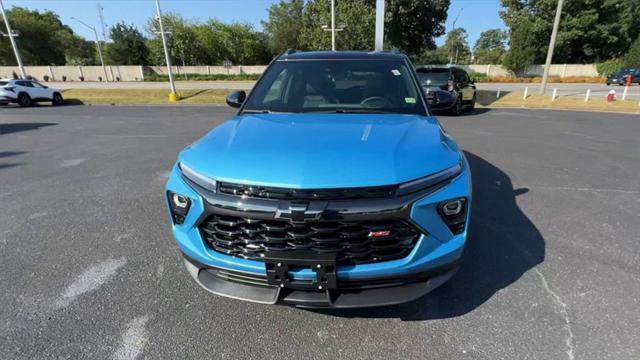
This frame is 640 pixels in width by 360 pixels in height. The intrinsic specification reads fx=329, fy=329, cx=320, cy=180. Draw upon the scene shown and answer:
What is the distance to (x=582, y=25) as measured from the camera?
37.3 meters

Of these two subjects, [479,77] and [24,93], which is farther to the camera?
[479,77]

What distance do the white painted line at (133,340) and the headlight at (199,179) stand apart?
1.09 m

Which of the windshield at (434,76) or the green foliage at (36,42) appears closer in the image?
the windshield at (434,76)

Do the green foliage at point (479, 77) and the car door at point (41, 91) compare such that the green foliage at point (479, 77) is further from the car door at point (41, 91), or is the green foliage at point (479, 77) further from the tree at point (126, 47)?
the tree at point (126, 47)

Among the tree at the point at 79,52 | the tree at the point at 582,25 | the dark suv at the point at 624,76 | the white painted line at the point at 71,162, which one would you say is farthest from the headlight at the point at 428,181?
the tree at the point at 79,52

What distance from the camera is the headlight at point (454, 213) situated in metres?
1.78

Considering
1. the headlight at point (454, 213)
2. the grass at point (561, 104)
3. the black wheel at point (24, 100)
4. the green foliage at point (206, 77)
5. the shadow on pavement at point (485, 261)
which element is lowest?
the grass at point (561, 104)

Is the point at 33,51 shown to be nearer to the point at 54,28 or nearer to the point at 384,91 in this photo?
the point at 54,28

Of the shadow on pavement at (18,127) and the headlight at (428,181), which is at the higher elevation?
the headlight at (428,181)

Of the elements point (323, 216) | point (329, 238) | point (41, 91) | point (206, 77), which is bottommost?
point (206, 77)

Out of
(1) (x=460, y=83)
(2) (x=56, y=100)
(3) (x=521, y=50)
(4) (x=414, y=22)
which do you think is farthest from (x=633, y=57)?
(2) (x=56, y=100)

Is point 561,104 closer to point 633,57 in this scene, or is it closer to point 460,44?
point 633,57

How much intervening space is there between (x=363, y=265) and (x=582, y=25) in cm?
4963

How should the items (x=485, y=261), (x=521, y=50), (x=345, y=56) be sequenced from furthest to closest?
(x=521, y=50)
(x=345, y=56)
(x=485, y=261)
